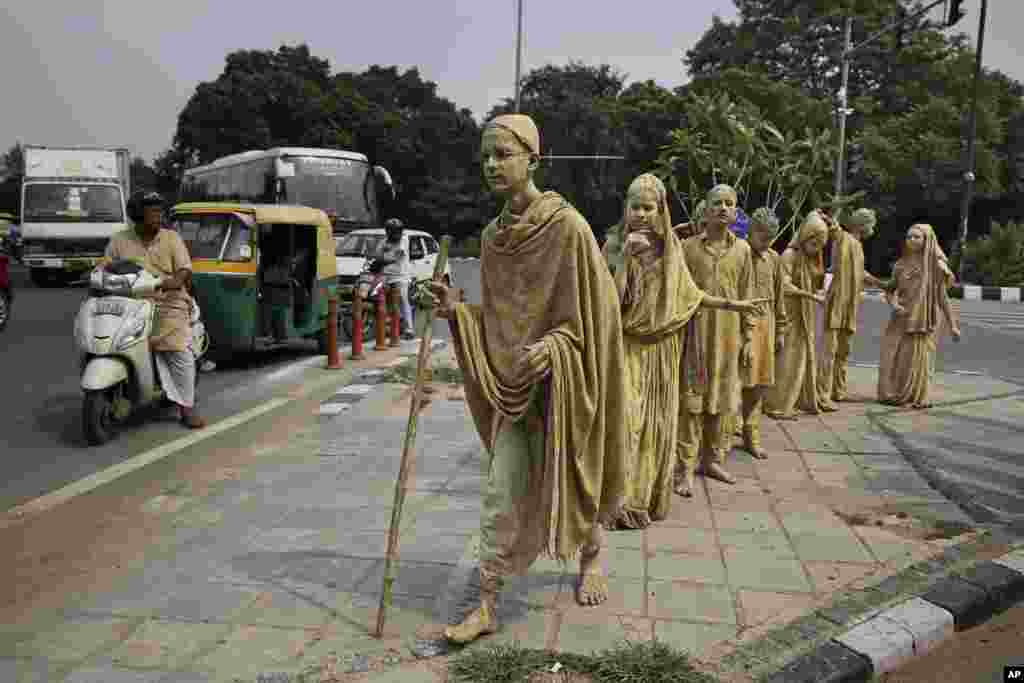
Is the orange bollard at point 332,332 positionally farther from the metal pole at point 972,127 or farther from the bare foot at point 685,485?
the metal pole at point 972,127

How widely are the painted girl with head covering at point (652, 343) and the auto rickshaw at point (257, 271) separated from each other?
6.15 m

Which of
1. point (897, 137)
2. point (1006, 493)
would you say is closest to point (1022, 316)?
point (897, 137)

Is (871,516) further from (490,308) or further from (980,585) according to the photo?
(490,308)

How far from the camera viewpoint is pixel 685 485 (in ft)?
17.9

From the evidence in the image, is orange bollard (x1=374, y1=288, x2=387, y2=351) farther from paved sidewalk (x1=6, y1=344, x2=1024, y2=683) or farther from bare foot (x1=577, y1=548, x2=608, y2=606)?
bare foot (x1=577, y1=548, x2=608, y2=606)

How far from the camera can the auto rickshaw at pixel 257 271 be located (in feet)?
31.5

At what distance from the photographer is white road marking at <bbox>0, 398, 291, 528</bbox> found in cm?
510

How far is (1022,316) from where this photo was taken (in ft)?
58.9

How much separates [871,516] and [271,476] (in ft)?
12.6

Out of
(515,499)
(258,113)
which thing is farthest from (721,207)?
(258,113)

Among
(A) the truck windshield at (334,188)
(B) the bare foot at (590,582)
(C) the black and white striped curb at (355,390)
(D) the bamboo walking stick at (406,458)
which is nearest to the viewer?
(D) the bamboo walking stick at (406,458)

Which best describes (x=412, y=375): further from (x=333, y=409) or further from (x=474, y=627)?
(x=474, y=627)

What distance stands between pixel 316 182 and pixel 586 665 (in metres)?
16.8

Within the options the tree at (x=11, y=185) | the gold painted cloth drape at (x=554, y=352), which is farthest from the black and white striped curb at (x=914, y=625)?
the tree at (x=11, y=185)
